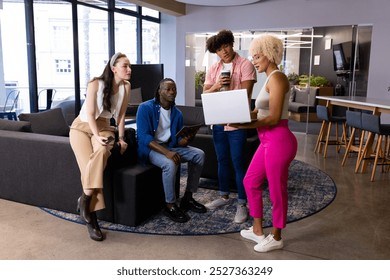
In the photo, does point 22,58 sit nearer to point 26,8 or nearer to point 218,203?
point 26,8

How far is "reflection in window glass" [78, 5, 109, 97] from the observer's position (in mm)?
7629

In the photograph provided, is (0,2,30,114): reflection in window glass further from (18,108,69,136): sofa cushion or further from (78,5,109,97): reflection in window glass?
(18,108,69,136): sofa cushion

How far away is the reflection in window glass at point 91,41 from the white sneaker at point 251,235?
5.54 metres

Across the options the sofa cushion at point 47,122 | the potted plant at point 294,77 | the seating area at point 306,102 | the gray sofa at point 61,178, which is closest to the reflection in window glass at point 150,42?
the potted plant at point 294,77

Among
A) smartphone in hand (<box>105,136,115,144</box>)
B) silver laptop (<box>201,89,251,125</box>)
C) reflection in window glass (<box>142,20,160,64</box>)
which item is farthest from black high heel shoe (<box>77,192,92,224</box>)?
reflection in window glass (<box>142,20,160,64</box>)

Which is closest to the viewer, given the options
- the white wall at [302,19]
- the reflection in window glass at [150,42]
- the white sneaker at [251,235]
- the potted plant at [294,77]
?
the white sneaker at [251,235]

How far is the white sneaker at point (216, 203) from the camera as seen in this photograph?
10.9ft

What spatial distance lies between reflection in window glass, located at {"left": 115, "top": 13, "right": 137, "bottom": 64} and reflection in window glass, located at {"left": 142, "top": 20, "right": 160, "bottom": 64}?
1.21ft

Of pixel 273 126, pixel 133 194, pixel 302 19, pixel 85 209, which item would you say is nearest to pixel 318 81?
pixel 302 19

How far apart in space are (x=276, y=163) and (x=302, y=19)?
6.51 meters

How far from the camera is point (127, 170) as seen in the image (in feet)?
9.43

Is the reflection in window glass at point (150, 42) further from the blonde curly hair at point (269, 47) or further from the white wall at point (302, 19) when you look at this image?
the blonde curly hair at point (269, 47)

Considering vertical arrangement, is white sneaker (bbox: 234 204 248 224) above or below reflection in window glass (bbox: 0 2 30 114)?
below

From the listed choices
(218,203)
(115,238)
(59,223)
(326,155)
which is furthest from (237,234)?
(326,155)
